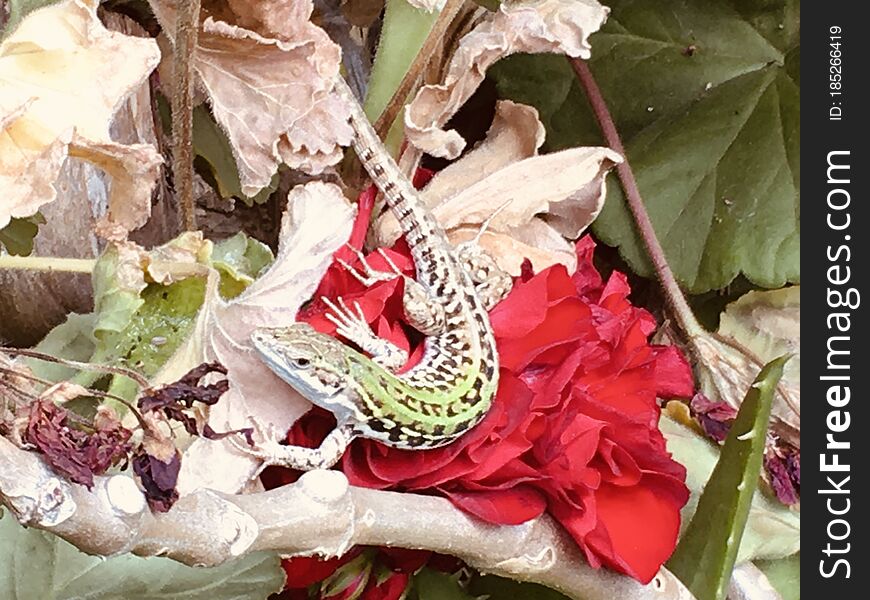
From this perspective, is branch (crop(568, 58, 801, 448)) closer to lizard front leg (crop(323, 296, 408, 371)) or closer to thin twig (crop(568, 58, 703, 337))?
thin twig (crop(568, 58, 703, 337))

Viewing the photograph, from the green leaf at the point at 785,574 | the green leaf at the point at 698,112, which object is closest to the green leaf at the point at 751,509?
the green leaf at the point at 785,574

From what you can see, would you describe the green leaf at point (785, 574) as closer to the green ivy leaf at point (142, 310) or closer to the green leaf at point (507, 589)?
the green leaf at point (507, 589)

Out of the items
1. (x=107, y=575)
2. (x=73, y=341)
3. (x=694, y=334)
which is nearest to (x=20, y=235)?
(x=73, y=341)

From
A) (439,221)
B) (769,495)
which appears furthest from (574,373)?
(769,495)

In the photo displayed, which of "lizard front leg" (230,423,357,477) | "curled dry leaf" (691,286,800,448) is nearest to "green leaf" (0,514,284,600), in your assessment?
"lizard front leg" (230,423,357,477)

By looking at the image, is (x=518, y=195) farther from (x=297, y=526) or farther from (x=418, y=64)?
(x=297, y=526)
